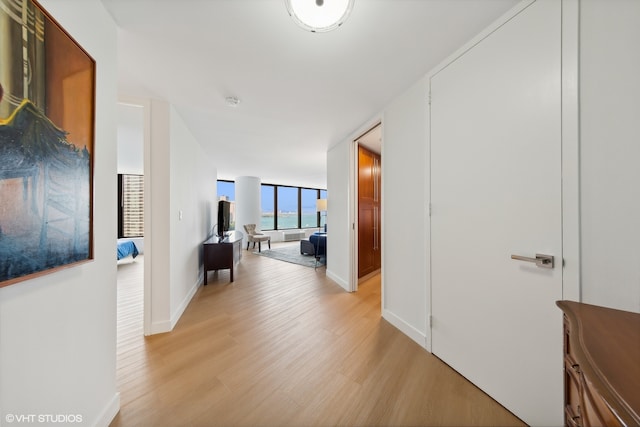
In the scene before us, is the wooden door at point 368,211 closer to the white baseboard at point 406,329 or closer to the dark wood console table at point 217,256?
the white baseboard at point 406,329

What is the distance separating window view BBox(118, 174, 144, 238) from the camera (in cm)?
573

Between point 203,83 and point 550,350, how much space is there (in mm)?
3053

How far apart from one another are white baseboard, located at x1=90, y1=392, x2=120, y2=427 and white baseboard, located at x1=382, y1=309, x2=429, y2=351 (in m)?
2.23

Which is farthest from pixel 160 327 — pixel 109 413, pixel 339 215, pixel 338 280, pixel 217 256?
pixel 339 215

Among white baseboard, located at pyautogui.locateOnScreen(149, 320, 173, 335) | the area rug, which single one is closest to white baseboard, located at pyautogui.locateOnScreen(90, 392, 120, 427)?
white baseboard, located at pyautogui.locateOnScreen(149, 320, 173, 335)

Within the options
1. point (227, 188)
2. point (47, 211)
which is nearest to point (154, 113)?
point (47, 211)

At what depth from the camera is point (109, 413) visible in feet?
3.81

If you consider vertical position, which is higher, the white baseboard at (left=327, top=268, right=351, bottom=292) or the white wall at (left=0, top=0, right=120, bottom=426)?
the white wall at (left=0, top=0, right=120, bottom=426)

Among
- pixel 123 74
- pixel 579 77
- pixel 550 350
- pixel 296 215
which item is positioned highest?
pixel 123 74

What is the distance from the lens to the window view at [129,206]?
5734 millimetres

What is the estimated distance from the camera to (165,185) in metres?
2.11

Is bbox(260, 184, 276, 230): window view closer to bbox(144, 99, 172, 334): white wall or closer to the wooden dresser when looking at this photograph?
bbox(144, 99, 172, 334): white wall

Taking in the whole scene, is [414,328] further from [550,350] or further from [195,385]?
[195,385]

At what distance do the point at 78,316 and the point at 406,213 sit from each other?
236 centimetres
